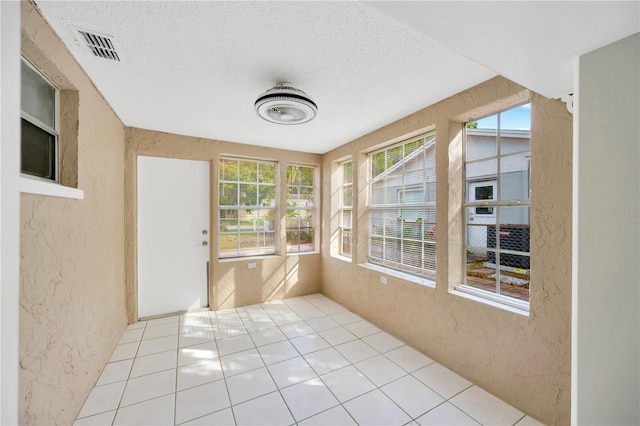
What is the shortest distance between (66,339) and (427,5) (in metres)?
2.56

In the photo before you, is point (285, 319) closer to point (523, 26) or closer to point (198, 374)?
point (198, 374)

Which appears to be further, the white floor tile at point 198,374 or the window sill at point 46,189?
the white floor tile at point 198,374

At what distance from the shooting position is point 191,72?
6.00 feet

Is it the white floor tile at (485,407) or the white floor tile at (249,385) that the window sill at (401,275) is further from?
the white floor tile at (249,385)

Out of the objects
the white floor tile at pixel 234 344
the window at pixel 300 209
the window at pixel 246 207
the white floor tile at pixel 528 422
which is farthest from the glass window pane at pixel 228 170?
the white floor tile at pixel 528 422

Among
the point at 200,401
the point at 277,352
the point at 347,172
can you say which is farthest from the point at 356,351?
the point at 347,172

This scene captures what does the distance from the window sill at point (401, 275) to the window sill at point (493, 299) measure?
266 mm

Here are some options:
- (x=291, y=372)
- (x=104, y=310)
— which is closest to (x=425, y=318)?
(x=291, y=372)

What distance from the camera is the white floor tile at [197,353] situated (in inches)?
92.1

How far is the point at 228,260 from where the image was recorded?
3.59 meters

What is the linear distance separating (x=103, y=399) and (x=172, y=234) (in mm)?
1855

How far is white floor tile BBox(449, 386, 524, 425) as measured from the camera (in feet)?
5.53

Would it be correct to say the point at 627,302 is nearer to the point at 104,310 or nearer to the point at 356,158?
the point at 356,158

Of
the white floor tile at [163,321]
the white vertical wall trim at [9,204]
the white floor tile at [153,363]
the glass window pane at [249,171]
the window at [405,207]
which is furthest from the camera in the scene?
the glass window pane at [249,171]
